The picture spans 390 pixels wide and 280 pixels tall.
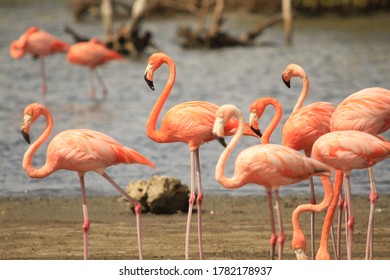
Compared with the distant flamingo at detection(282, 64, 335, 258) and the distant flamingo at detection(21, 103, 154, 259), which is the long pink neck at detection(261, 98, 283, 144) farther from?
the distant flamingo at detection(21, 103, 154, 259)

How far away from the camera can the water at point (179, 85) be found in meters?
10.6

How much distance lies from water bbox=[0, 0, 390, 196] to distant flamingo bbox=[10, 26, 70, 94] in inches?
27.1

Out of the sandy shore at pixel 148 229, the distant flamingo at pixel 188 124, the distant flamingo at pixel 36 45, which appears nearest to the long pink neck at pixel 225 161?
the distant flamingo at pixel 188 124

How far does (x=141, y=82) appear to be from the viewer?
61.4 feet

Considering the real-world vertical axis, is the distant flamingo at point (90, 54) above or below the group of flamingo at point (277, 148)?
below

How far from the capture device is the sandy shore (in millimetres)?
7312

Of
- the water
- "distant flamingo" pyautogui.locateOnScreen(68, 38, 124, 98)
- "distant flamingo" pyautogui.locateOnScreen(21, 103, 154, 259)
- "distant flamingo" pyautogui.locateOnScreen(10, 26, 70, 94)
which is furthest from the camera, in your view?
"distant flamingo" pyautogui.locateOnScreen(10, 26, 70, 94)

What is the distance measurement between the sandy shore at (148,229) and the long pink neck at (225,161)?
3.59ft

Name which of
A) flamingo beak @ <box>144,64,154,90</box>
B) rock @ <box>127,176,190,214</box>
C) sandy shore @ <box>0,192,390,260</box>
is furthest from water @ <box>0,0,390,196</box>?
flamingo beak @ <box>144,64,154,90</box>

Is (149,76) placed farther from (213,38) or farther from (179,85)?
(213,38)

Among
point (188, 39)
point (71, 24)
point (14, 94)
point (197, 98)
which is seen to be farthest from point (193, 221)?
point (71, 24)

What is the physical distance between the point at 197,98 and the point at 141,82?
2.49 m

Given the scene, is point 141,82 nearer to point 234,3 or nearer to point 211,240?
point 211,240

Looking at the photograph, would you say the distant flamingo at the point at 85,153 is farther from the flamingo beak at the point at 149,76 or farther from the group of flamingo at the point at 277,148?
the flamingo beak at the point at 149,76
